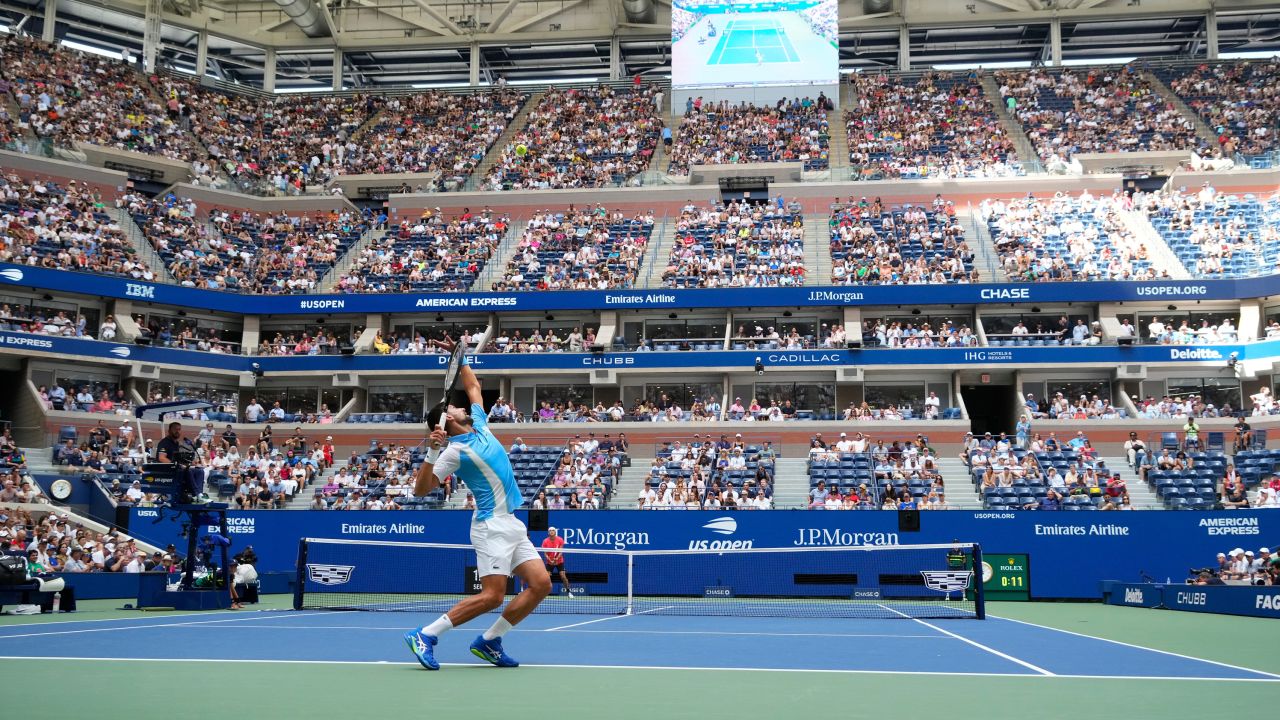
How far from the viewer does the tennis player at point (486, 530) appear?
8672mm

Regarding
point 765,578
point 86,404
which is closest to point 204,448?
point 86,404

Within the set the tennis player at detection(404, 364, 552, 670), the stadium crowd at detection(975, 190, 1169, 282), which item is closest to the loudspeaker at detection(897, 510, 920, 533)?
the stadium crowd at detection(975, 190, 1169, 282)

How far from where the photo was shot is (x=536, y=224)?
4928 cm

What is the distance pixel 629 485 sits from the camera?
116 ft

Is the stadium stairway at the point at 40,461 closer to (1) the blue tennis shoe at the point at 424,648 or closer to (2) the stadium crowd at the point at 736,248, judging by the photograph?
(2) the stadium crowd at the point at 736,248

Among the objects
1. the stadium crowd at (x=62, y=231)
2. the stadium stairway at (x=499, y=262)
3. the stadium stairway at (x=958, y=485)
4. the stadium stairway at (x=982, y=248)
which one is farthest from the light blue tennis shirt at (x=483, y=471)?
the stadium crowd at (x=62, y=231)

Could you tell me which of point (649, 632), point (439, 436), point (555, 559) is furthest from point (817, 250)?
point (439, 436)

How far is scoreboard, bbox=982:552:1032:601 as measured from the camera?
27.6 metres

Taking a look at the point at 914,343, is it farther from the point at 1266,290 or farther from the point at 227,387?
the point at 227,387

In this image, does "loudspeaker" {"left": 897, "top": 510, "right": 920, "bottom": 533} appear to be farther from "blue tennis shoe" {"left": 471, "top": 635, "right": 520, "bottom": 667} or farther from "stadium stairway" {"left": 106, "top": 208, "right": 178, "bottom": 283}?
"stadium stairway" {"left": 106, "top": 208, "right": 178, "bottom": 283}

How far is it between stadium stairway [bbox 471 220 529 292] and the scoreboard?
80.9 feet

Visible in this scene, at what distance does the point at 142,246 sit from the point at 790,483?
30.1m

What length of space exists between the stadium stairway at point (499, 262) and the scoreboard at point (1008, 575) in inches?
971

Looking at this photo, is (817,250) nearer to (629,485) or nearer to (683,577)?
(629,485)
